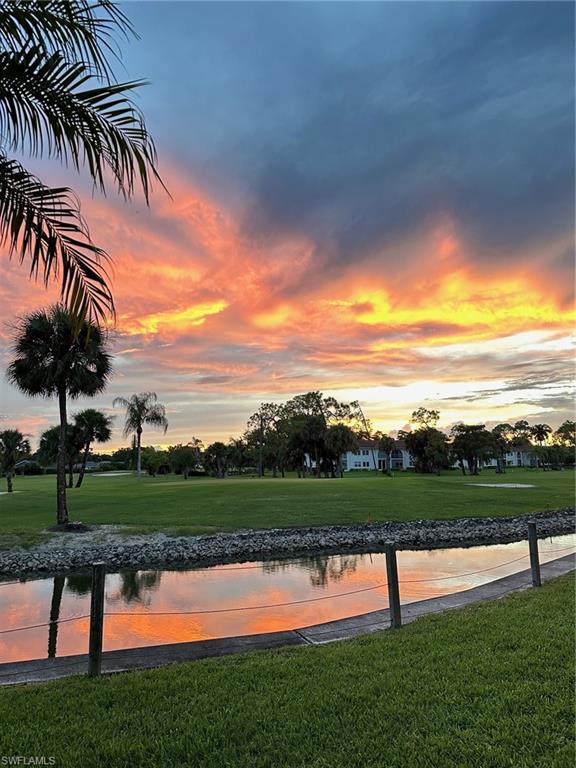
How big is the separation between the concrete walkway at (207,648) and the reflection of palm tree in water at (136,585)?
4.84m

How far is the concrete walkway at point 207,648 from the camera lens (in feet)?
19.1

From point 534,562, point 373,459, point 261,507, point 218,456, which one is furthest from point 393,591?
point 373,459

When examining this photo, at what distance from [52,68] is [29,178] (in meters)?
0.97

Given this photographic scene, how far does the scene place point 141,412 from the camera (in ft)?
228

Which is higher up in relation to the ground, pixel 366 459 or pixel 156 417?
pixel 156 417

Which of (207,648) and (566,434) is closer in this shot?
(207,648)

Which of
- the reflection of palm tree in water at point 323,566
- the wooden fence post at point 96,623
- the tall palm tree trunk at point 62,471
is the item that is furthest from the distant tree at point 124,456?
the wooden fence post at point 96,623

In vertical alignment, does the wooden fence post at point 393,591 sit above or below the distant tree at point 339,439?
below

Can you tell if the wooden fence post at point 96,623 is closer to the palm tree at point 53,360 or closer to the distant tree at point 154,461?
the palm tree at point 53,360

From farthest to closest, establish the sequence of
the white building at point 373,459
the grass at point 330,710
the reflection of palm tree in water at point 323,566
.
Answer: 1. the white building at point 373,459
2. the reflection of palm tree in water at point 323,566
3. the grass at point 330,710

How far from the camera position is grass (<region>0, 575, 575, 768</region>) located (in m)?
3.56

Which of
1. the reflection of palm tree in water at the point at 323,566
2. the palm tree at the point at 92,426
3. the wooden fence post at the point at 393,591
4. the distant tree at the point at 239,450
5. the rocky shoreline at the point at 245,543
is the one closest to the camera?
the wooden fence post at the point at 393,591

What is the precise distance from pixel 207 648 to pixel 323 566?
8.43 m

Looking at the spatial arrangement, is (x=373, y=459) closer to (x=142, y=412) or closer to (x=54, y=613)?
(x=142, y=412)
